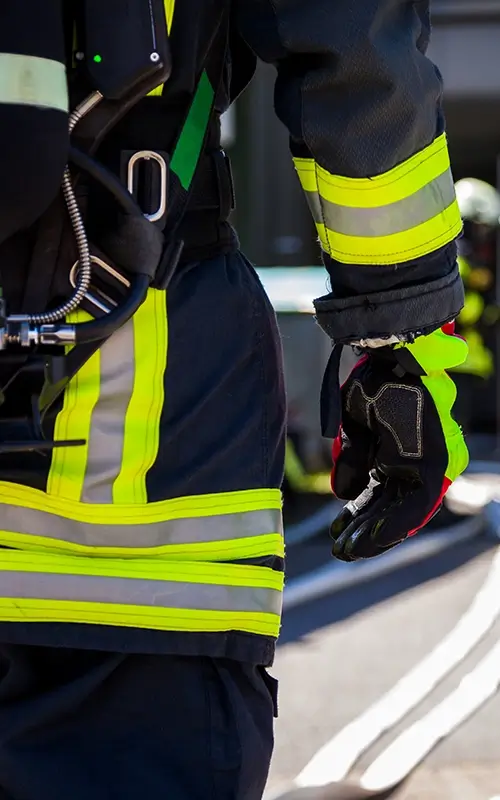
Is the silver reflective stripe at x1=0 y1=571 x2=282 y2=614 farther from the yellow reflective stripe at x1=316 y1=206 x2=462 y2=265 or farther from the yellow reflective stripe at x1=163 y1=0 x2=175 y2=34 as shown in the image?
the yellow reflective stripe at x1=163 y1=0 x2=175 y2=34

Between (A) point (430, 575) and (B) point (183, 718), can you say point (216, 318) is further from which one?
(A) point (430, 575)

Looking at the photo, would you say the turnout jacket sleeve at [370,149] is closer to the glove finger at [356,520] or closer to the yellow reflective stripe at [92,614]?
the glove finger at [356,520]

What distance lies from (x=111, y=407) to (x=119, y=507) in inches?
4.6

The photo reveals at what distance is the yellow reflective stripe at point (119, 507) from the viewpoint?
1527mm

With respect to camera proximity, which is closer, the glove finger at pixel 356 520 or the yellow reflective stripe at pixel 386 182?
the yellow reflective stripe at pixel 386 182

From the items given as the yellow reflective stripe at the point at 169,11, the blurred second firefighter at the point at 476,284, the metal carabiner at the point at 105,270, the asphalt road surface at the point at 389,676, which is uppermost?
the yellow reflective stripe at the point at 169,11

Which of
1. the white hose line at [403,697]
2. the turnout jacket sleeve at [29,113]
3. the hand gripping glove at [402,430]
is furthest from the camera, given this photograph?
the white hose line at [403,697]

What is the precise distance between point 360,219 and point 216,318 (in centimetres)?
21

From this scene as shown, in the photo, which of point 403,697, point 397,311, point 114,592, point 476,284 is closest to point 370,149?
point 397,311

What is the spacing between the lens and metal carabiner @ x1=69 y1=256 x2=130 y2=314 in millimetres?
1528

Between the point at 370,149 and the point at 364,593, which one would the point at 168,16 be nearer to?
the point at 370,149

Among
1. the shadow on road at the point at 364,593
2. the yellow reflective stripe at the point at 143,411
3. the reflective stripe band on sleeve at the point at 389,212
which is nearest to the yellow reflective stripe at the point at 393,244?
the reflective stripe band on sleeve at the point at 389,212

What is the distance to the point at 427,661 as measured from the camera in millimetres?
4609

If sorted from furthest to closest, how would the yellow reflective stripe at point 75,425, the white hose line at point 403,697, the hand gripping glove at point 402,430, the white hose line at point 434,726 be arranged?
1. the white hose line at point 403,697
2. the white hose line at point 434,726
3. the hand gripping glove at point 402,430
4. the yellow reflective stripe at point 75,425
